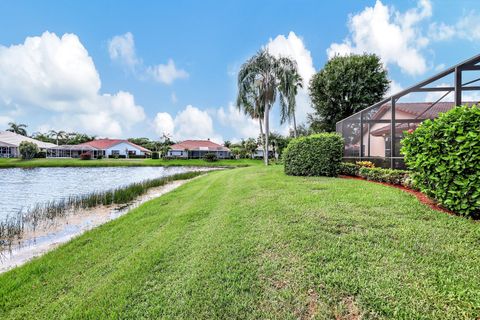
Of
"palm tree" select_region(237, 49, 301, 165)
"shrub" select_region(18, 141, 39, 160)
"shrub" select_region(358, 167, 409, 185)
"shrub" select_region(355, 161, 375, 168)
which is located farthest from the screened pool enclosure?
"shrub" select_region(18, 141, 39, 160)

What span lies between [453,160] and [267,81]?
17108 millimetres

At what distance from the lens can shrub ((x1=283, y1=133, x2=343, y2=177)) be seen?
29.9 ft

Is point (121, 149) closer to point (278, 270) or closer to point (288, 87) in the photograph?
point (288, 87)

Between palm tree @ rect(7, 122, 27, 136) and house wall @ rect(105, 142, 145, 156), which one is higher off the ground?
palm tree @ rect(7, 122, 27, 136)

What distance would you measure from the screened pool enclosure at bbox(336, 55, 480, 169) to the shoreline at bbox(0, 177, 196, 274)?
9798 millimetres

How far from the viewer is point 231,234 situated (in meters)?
3.97

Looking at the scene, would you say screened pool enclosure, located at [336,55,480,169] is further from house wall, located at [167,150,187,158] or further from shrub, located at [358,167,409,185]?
house wall, located at [167,150,187,158]

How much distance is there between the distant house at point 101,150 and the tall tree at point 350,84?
48.0m

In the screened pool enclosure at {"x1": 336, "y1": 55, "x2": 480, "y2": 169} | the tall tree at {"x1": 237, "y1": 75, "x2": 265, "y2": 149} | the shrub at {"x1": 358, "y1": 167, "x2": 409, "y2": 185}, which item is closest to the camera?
the screened pool enclosure at {"x1": 336, "y1": 55, "x2": 480, "y2": 169}

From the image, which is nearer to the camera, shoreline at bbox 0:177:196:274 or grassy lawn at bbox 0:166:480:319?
grassy lawn at bbox 0:166:480:319

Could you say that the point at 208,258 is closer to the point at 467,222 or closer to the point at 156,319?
the point at 156,319

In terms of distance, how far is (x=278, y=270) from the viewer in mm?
2812

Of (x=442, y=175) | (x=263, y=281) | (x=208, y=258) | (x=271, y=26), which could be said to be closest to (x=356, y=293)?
(x=263, y=281)

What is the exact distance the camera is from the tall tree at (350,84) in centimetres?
2030
